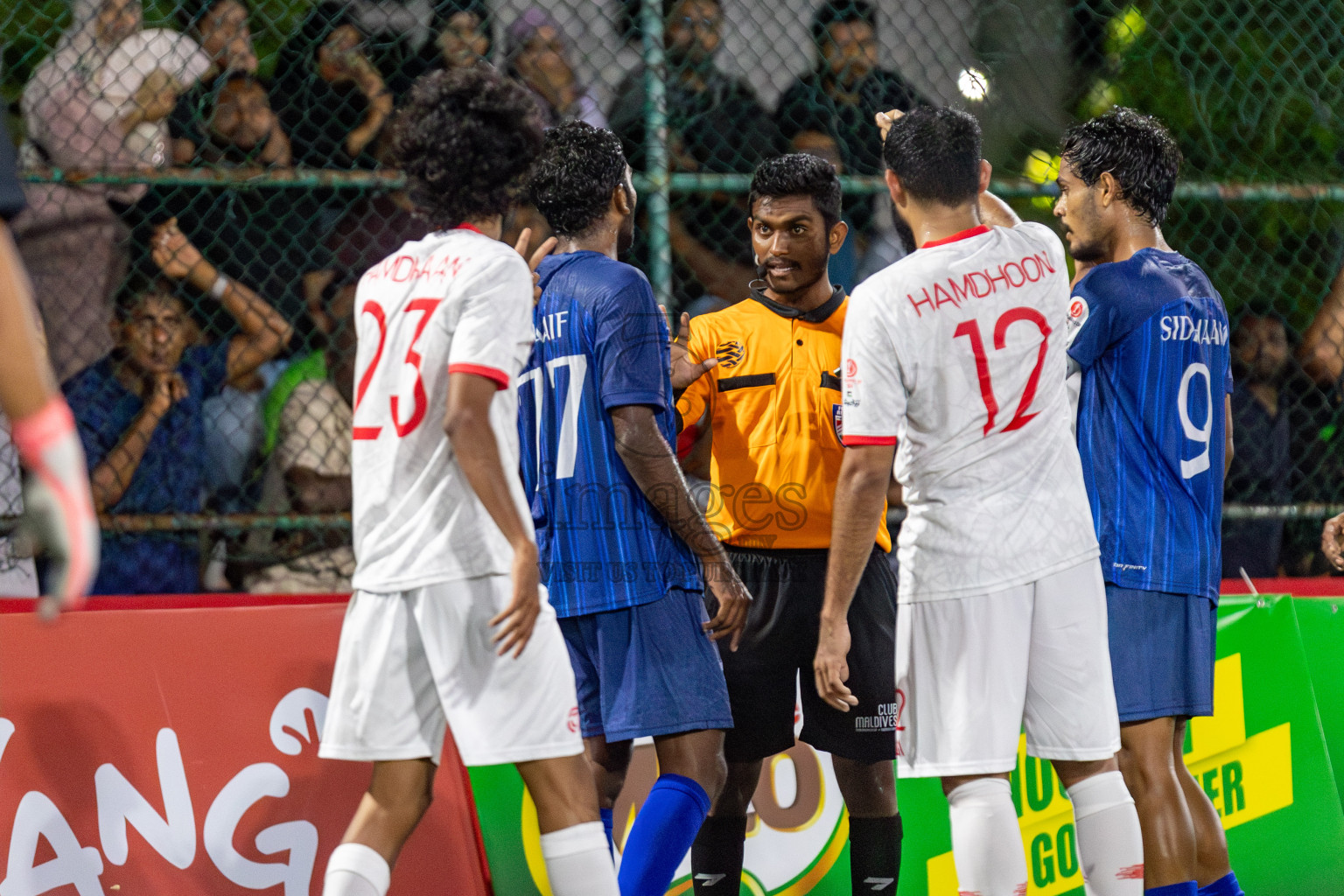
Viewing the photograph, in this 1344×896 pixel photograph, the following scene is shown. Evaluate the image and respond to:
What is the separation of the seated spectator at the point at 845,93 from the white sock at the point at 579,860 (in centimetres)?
323

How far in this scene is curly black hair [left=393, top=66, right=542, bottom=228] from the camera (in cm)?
274

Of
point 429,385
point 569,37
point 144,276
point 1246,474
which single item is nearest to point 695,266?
point 569,37

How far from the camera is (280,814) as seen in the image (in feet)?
12.3

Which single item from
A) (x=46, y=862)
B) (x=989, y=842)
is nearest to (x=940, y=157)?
(x=989, y=842)

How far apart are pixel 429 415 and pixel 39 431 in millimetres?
913

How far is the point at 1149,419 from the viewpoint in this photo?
10.9 ft

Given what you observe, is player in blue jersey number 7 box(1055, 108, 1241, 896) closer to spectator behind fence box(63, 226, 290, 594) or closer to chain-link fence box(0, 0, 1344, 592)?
chain-link fence box(0, 0, 1344, 592)

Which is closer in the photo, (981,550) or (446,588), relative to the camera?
(446,588)

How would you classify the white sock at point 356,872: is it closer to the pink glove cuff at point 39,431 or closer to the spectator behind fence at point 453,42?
the pink glove cuff at point 39,431

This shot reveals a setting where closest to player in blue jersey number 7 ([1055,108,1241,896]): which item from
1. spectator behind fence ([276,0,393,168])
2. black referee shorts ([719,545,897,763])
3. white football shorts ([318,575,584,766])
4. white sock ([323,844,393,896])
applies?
black referee shorts ([719,545,897,763])

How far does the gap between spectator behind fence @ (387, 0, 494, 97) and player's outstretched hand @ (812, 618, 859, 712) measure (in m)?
2.77

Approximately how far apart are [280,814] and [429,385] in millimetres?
1706

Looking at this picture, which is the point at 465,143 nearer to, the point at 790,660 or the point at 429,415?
the point at 429,415

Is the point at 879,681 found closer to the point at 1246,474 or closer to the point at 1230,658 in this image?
the point at 1230,658
